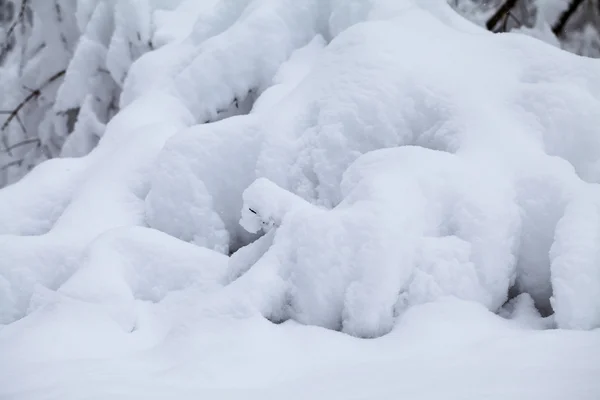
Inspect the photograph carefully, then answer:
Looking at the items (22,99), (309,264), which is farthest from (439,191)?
(22,99)

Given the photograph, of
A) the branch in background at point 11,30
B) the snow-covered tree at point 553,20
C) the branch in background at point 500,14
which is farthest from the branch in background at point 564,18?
the branch in background at point 11,30

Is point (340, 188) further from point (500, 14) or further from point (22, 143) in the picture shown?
point (22, 143)

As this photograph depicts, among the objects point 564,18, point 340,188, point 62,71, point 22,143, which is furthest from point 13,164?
point 564,18

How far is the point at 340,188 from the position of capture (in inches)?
60.9

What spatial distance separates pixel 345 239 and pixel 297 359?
0.99 ft

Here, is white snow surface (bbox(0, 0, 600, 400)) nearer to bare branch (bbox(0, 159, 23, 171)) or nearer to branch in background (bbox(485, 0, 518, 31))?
branch in background (bbox(485, 0, 518, 31))

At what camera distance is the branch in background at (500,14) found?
2.30m

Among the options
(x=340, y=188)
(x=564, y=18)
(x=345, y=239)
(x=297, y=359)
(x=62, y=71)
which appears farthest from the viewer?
(x=62, y=71)

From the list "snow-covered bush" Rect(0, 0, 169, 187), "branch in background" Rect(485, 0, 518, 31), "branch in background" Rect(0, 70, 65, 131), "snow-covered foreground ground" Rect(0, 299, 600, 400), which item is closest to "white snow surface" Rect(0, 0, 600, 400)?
"snow-covered foreground ground" Rect(0, 299, 600, 400)

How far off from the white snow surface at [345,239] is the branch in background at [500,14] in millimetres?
442

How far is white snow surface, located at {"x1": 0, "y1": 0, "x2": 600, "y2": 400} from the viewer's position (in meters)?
1.00

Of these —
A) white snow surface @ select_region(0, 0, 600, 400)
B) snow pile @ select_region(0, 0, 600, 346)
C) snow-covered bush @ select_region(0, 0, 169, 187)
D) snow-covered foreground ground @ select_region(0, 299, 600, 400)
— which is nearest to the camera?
snow-covered foreground ground @ select_region(0, 299, 600, 400)

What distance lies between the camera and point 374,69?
164cm

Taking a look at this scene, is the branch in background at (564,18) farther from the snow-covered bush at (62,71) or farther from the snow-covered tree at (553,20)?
the snow-covered bush at (62,71)
